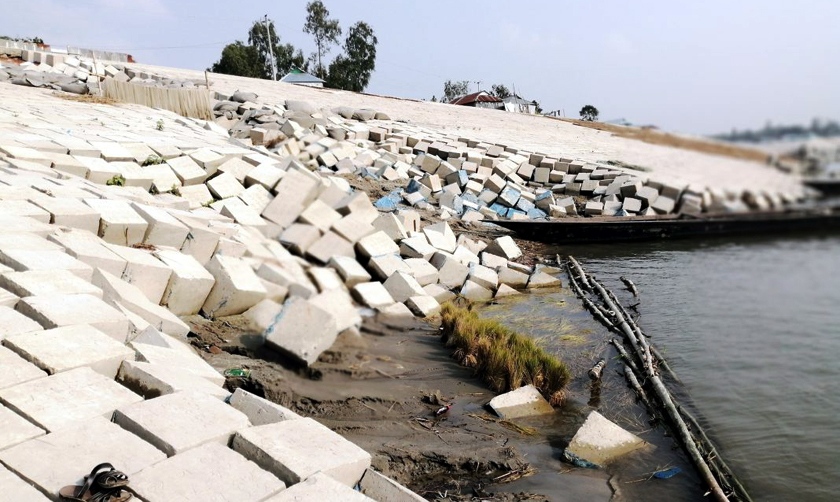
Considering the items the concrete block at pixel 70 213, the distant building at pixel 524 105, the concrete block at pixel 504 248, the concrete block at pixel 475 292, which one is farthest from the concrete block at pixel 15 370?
the concrete block at pixel 504 248

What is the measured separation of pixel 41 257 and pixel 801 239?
5.30m

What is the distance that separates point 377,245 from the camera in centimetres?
856

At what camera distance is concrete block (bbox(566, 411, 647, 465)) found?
461 cm

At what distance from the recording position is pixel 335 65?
41906 mm

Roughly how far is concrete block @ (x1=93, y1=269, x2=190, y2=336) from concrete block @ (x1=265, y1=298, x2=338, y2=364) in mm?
793

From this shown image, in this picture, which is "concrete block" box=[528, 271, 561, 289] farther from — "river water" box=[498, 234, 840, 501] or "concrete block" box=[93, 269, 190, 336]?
"river water" box=[498, 234, 840, 501]

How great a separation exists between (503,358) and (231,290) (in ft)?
Answer: 8.68

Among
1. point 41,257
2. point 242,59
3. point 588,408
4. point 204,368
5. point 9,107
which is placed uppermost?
point 242,59

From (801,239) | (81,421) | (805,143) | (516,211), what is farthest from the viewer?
(516,211)

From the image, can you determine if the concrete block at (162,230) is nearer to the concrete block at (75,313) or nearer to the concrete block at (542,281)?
the concrete block at (75,313)

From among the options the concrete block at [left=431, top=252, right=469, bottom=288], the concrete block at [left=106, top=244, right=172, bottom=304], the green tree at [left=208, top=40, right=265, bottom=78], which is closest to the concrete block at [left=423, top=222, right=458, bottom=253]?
the concrete block at [left=431, top=252, right=469, bottom=288]

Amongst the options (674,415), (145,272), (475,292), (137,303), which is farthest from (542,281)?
(137,303)

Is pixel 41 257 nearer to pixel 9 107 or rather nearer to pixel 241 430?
pixel 241 430

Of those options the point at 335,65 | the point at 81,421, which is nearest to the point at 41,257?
the point at 81,421
